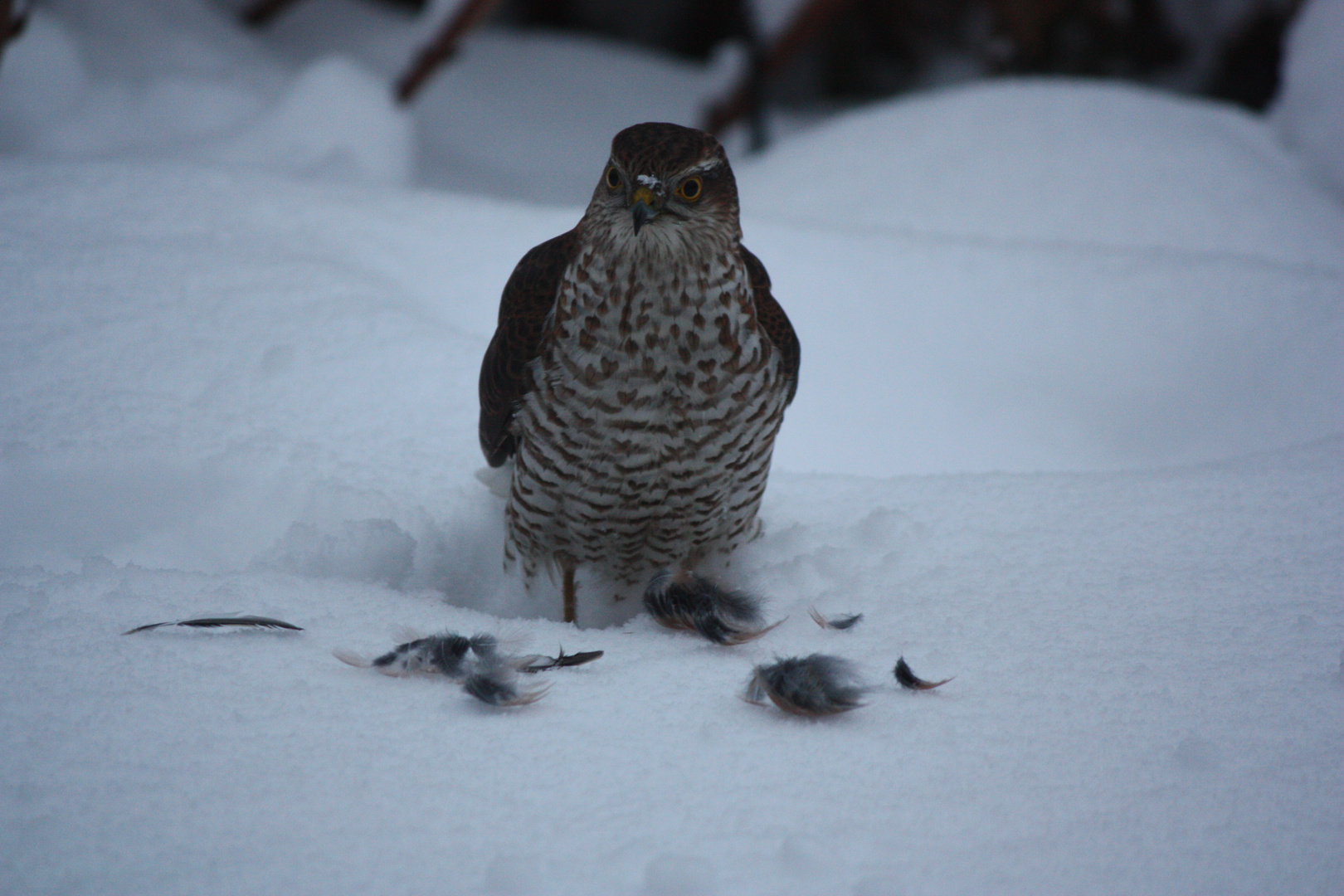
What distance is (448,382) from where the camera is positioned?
288 centimetres

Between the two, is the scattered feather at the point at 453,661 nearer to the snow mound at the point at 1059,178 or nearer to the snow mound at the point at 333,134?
the snow mound at the point at 1059,178

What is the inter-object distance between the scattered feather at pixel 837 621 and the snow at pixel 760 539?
0.13 ft

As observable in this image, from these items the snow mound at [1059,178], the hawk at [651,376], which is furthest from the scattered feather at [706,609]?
the snow mound at [1059,178]

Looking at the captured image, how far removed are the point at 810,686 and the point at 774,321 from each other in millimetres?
949

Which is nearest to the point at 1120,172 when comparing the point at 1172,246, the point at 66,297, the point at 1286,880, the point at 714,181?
the point at 1172,246

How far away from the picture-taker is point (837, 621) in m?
1.98

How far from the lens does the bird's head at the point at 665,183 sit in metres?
1.94

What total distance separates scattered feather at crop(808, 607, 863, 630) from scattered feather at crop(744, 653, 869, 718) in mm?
312

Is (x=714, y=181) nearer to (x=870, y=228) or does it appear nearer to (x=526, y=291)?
(x=526, y=291)

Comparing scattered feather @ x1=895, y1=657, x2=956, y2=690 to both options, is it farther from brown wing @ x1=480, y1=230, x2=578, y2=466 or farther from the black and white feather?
brown wing @ x1=480, y1=230, x2=578, y2=466

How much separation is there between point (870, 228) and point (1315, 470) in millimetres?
1947

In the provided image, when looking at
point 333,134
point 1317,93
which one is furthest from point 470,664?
point 1317,93

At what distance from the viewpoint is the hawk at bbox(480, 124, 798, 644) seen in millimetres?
1978

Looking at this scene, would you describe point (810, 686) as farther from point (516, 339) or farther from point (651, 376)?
point (516, 339)
